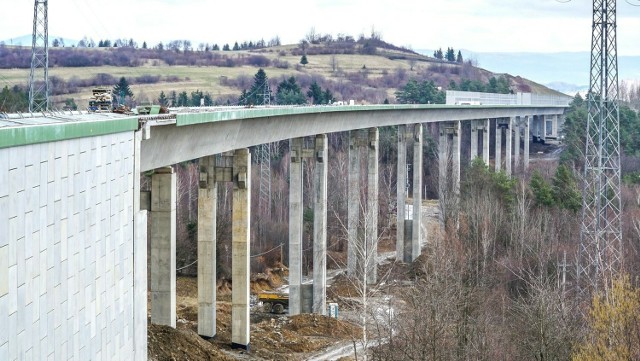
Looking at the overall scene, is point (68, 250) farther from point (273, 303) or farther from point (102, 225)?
point (273, 303)

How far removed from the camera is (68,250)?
69.5 feet

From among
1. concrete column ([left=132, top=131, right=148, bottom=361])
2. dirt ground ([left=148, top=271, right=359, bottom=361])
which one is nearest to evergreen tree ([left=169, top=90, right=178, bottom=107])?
dirt ground ([left=148, top=271, right=359, bottom=361])

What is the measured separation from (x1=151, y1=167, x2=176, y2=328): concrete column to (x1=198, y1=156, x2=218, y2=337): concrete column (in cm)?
487

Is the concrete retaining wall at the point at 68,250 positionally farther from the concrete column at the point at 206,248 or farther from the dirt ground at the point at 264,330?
the concrete column at the point at 206,248

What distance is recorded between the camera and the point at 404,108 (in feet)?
227

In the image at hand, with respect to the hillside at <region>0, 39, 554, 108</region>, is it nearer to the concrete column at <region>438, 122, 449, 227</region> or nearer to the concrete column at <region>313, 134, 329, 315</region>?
the concrete column at <region>438, 122, 449, 227</region>

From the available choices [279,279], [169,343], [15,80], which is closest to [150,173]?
[169,343]

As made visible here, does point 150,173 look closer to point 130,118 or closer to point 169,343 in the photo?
point 169,343

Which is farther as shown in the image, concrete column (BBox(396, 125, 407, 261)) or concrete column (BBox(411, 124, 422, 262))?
concrete column (BBox(411, 124, 422, 262))

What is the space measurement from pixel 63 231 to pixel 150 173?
14960 millimetres

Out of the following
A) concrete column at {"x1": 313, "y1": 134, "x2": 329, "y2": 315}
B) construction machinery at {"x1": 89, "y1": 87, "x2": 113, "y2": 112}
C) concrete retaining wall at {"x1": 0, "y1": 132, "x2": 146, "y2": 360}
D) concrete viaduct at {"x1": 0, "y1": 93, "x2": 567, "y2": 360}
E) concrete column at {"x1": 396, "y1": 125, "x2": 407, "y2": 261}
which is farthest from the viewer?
concrete column at {"x1": 396, "y1": 125, "x2": 407, "y2": 261}

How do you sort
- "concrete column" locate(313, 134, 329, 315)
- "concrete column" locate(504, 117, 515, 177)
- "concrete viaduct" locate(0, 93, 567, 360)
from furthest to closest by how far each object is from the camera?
"concrete column" locate(504, 117, 515, 177)
"concrete column" locate(313, 134, 329, 315)
"concrete viaduct" locate(0, 93, 567, 360)

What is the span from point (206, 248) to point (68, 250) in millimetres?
21022

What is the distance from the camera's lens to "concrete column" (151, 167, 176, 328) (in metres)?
35.4
